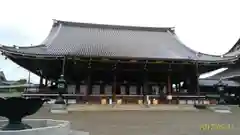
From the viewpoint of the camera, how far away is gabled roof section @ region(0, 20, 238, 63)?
26.0m

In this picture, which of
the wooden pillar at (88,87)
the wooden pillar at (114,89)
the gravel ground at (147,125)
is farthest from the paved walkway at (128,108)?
Result: the gravel ground at (147,125)

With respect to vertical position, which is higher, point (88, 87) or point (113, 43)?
point (113, 43)

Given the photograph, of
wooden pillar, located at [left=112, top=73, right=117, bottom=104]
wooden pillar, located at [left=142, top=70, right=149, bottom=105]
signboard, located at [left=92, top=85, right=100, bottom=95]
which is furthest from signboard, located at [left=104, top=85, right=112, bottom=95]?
wooden pillar, located at [left=142, top=70, right=149, bottom=105]

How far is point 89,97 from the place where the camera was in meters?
25.4

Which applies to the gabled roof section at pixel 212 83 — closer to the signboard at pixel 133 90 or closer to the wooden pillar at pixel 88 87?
the signboard at pixel 133 90

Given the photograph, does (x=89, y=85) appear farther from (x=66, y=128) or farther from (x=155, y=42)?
(x=66, y=128)

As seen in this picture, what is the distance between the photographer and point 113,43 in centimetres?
2975

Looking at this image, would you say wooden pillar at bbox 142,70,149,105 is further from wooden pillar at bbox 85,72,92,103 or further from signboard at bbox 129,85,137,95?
wooden pillar at bbox 85,72,92,103

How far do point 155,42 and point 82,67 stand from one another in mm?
9548

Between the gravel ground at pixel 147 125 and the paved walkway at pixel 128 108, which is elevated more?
the paved walkway at pixel 128 108

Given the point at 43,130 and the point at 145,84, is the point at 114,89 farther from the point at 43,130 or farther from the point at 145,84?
the point at 43,130

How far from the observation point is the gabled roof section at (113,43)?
85.2 ft

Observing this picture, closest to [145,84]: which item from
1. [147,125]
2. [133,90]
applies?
[133,90]

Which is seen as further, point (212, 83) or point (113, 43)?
point (212, 83)
